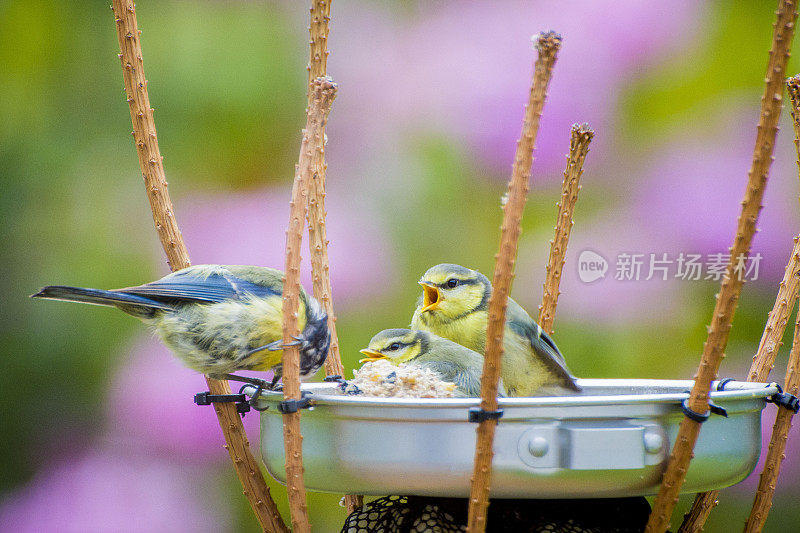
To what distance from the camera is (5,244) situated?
1366mm

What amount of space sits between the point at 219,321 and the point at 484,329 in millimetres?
302

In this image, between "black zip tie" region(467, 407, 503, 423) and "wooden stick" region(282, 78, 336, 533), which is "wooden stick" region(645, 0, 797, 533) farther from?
"wooden stick" region(282, 78, 336, 533)

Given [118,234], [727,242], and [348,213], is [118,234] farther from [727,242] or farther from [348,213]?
[727,242]

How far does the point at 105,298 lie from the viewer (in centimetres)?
59

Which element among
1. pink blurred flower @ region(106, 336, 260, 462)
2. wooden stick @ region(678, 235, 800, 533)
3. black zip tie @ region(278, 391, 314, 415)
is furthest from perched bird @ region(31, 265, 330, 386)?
pink blurred flower @ region(106, 336, 260, 462)

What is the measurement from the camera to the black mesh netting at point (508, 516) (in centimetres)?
58

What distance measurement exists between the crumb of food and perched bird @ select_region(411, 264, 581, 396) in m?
0.16

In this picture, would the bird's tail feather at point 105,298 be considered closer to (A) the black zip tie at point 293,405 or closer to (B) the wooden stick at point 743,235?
(A) the black zip tie at point 293,405

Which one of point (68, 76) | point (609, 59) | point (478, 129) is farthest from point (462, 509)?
point (68, 76)

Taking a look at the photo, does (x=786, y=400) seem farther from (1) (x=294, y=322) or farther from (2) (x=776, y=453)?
(1) (x=294, y=322)

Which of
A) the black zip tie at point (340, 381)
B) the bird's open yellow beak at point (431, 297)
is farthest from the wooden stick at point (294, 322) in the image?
the bird's open yellow beak at point (431, 297)

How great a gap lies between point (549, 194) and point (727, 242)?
309 millimetres

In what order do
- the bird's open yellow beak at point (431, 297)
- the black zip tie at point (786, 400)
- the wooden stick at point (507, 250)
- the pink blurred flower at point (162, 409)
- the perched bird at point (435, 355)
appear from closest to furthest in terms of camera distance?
the wooden stick at point (507, 250) < the black zip tie at point (786, 400) < the perched bird at point (435, 355) < the bird's open yellow beak at point (431, 297) < the pink blurred flower at point (162, 409)

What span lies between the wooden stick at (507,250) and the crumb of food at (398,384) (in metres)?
0.13
